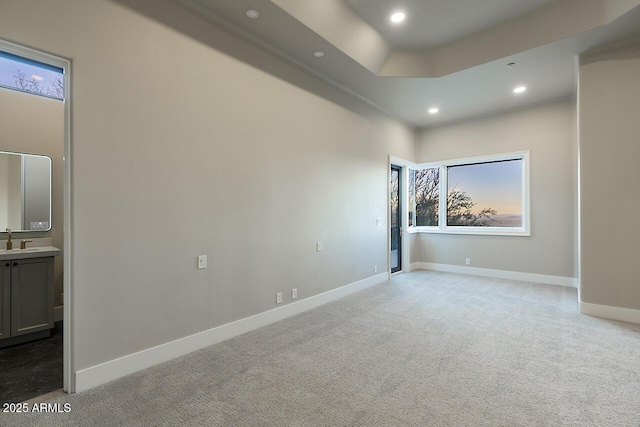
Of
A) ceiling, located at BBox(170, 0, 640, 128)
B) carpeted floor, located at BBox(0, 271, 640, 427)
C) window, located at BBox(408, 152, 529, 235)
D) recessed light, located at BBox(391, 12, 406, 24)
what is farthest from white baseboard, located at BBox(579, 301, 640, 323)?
recessed light, located at BBox(391, 12, 406, 24)

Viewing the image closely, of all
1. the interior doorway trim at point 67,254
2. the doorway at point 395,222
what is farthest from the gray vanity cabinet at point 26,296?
the doorway at point 395,222

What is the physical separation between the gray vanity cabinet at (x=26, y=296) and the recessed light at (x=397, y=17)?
4.53 metres

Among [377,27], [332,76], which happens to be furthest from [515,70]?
[332,76]

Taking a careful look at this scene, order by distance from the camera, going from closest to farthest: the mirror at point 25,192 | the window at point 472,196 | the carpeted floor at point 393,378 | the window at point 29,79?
1. the carpeted floor at point 393,378
2. the window at point 29,79
3. the mirror at point 25,192
4. the window at point 472,196

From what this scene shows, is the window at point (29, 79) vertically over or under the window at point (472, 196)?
over

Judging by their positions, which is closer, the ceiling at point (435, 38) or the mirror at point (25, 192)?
the ceiling at point (435, 38)

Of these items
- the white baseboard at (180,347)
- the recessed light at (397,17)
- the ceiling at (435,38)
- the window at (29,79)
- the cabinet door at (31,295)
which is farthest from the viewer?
the recessed light at (397,17)

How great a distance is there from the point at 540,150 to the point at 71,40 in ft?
21.1

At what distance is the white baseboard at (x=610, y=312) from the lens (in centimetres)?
336

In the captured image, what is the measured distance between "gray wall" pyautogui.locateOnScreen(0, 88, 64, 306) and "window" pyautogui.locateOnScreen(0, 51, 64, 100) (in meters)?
0.07

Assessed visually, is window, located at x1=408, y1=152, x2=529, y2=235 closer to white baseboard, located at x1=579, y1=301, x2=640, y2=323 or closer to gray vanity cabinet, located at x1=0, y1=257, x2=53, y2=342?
white baseboard, located at x1=579, y1=301, x2=640, y2=323

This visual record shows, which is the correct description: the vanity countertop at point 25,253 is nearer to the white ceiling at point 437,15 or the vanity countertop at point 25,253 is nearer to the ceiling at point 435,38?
the ceiling at point 435,38

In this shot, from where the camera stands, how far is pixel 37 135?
3.30 meters

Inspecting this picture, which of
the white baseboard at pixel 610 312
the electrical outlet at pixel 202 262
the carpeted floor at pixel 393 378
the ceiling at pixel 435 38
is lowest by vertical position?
the carpeted floor at pixel 393 378
